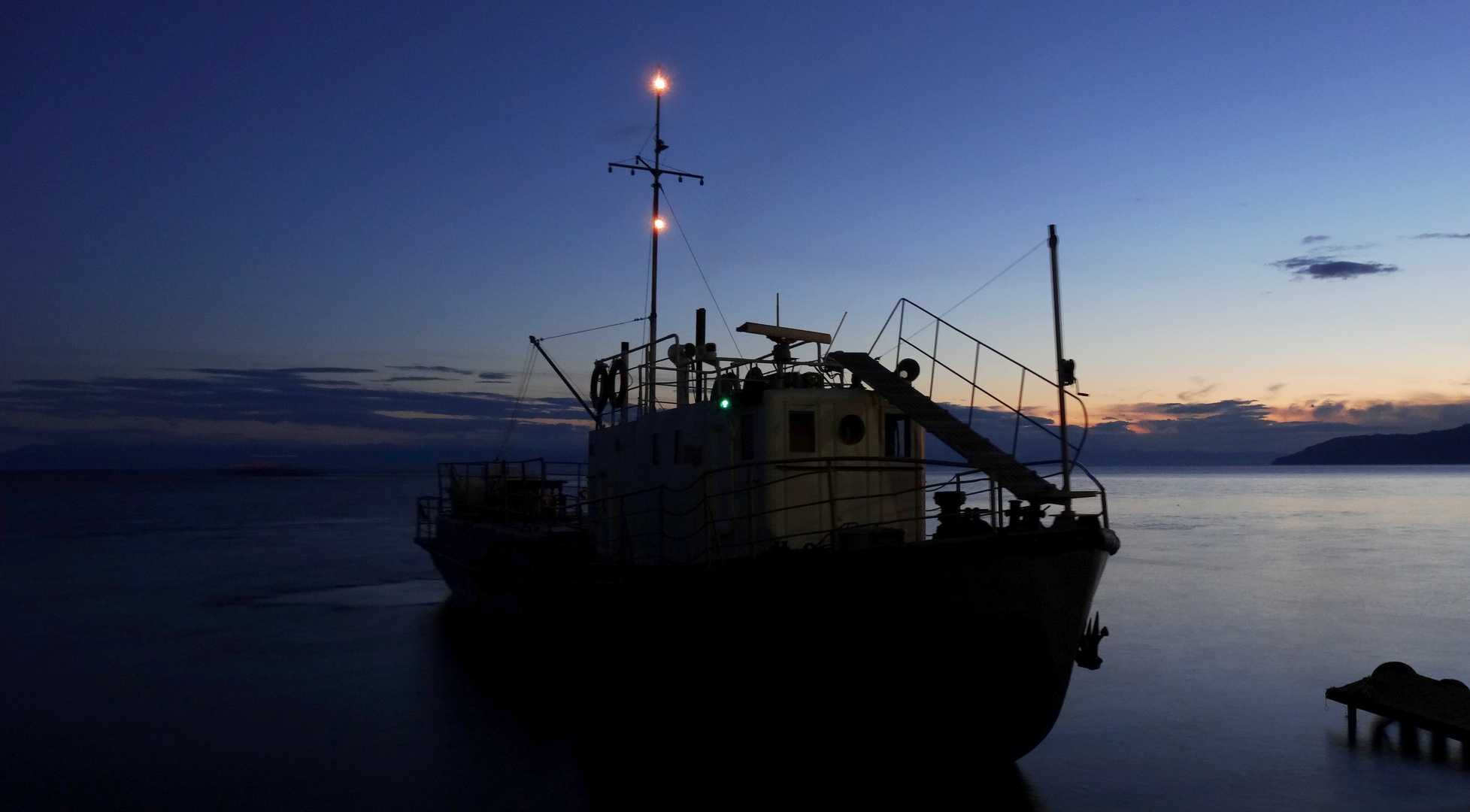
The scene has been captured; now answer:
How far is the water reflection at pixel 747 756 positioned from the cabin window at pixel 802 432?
10.2 feet

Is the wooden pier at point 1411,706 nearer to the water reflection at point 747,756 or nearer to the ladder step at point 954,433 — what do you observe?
the water reflection at point 747,756

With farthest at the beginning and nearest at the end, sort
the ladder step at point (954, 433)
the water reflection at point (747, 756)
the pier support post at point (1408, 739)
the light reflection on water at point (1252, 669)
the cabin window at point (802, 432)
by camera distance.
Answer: the pier support post at point (1408, 739) → the light reflection on water at point (1252, 669) → the cabin window at point (802, 432) → the water reflection at point (747, 756) → the ladder step at point (954, 433)

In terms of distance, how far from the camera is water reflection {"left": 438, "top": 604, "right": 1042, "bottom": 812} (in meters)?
9.90

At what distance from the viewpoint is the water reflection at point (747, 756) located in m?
9.90

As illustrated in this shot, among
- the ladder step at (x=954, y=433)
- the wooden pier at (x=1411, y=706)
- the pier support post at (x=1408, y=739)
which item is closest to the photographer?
the ladder step at (x=954, y=433)

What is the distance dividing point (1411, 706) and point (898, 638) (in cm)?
1003

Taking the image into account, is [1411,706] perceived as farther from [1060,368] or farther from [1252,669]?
[1060,368]

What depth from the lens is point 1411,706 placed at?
1370 cm

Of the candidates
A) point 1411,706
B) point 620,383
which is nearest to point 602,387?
point 620,383

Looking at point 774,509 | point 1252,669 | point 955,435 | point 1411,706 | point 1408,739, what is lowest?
point 1252,669

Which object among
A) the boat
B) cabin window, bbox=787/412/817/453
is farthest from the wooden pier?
cabin window, bbox=787/412/817/453

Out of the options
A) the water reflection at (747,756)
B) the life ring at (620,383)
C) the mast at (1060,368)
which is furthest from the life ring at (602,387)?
the mast at (1060,368)

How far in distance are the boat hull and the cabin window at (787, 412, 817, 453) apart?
5.87 feet

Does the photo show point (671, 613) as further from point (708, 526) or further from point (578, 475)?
point (578, 475)
